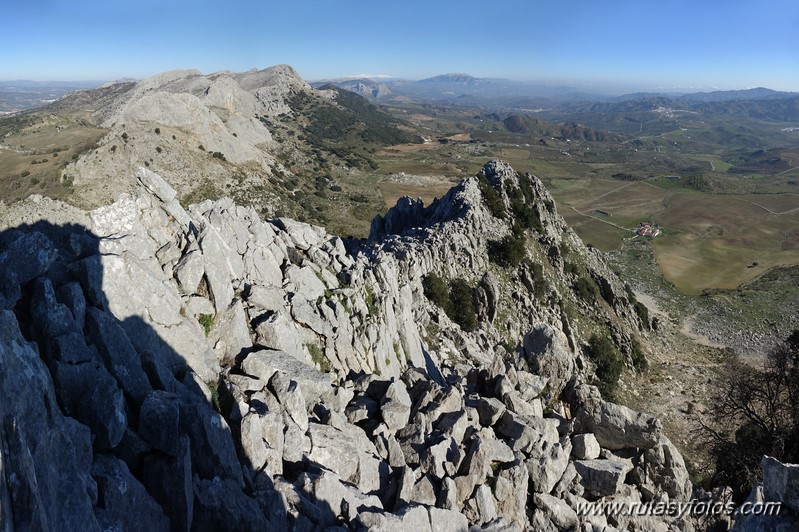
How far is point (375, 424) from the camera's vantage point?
1989cm

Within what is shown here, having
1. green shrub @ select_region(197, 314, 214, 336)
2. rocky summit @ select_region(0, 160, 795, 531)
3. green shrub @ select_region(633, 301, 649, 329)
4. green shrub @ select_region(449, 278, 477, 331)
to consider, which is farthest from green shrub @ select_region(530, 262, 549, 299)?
green shrub @ select_region(197, 314, 214, 336)

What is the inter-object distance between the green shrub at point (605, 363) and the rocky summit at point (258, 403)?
18451 mm

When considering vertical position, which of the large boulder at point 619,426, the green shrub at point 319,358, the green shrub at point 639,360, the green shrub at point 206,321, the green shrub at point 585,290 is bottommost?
the green shrub at point 639,360

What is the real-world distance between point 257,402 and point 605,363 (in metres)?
41.4

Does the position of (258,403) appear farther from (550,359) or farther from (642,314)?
(642,314)

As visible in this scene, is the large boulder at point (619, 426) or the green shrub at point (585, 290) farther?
the green shrub at point (585, 290)

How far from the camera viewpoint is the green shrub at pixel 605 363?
45031 millimetres

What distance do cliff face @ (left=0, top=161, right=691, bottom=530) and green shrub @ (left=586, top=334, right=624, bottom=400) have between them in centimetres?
1820

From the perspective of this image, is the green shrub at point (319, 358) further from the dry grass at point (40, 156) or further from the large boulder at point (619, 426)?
the dry grass at point (40, 156)

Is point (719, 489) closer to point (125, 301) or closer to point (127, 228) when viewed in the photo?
point (125, 301)

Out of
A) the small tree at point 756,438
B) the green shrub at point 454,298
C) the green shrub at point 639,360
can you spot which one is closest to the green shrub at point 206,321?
the green shrub at point 454,298

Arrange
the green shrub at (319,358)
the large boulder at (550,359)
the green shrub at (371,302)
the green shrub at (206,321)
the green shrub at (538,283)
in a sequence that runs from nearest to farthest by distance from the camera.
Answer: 1. the green shrub at (206,321)
2. the green shrub at (319,358)
3. the large boulder at (550,359)
4. the green shrub at (371,302)
5. the green shrub at (538,283)

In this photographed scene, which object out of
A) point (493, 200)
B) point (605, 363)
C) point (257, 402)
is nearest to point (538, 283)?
point (605, 363)

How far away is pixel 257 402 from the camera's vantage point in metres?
16.7
